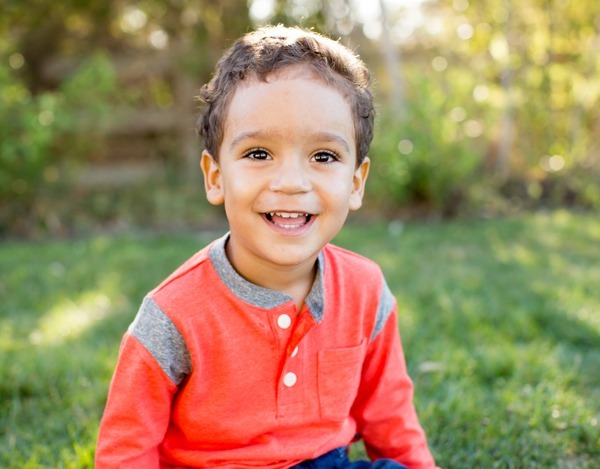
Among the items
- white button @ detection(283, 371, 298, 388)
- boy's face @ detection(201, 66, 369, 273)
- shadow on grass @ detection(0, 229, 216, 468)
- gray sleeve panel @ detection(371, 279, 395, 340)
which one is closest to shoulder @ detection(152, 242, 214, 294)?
boy's face @ detection(201, 66, 369, 273)

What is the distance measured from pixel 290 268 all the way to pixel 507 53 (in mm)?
5955

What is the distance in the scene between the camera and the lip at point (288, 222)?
160 centimetres

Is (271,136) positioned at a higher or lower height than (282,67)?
lower

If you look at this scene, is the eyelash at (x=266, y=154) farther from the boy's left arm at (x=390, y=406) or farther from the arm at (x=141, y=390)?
the boy's left arm at (x=390, y=406)

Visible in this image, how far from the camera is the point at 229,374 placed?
1.66m

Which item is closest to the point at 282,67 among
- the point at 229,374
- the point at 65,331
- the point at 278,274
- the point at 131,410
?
the point at 278,274

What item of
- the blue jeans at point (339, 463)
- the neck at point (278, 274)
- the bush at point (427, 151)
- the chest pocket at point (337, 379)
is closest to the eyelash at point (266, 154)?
the neck at point (278, 274)

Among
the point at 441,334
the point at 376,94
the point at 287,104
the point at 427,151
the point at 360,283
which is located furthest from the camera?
the point at 427,151

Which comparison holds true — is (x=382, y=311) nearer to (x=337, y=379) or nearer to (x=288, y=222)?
(x=337, y=379)

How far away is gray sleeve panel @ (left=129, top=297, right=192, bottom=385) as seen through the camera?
1.59m

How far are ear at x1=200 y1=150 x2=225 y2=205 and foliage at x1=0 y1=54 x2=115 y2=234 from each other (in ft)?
13.1

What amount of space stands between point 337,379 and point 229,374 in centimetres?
29

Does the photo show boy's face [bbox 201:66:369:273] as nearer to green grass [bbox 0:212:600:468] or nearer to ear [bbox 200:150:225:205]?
ear [bbox 200:150:225:205]

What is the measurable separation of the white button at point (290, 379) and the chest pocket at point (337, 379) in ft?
0.27
